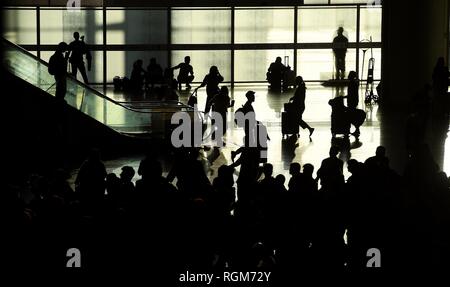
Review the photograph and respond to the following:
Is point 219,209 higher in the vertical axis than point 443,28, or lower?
lower

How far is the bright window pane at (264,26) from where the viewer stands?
41.3m

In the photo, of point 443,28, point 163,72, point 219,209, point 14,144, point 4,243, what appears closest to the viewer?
point 4,243

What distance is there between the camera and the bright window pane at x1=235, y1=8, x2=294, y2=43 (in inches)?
1628

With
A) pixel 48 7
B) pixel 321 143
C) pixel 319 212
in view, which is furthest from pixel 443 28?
pixel 319 212

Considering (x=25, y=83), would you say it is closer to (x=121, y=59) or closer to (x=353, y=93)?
(x=353, y=93)

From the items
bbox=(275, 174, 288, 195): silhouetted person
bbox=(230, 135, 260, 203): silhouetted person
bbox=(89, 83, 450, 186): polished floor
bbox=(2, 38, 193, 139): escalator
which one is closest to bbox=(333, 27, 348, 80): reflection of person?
bbox=(89, 83, 450, 186): polished floor

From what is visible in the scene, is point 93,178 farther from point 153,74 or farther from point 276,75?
point 276,75

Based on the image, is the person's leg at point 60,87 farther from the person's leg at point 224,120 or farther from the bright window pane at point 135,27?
the bright window pane at point 135,27

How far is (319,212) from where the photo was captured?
39.6 feet

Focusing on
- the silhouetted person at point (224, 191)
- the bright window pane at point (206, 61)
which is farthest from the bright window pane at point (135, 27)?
the silhouetted person at point (224, 191)

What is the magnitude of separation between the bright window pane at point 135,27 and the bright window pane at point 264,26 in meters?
2.75
